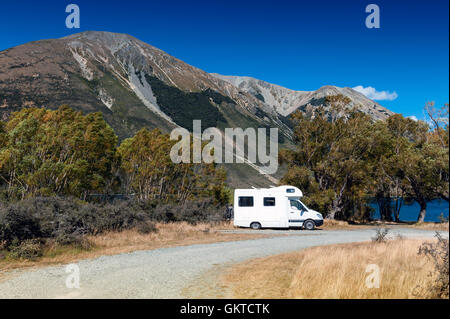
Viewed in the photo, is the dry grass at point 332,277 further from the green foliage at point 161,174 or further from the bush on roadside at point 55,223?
the green foliage at point 161,174

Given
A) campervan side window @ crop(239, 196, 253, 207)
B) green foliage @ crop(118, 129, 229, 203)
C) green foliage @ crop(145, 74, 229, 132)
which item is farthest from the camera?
green foliage @ crop(145, 74, 229, 132)

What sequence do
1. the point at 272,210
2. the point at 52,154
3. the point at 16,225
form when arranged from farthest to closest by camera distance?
the point at 52,154
the point at 272,210
the point at 16,225

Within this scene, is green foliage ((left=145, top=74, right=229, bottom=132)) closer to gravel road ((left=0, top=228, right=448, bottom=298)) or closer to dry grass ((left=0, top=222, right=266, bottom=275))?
dry grass ((left=0, top=222, right=266, bottom=275))

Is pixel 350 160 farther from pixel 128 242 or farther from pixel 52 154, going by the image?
pixel 52 154

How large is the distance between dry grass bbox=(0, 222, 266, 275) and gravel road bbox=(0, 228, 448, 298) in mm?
835

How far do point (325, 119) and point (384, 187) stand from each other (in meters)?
11.0

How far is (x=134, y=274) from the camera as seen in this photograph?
29.1ft

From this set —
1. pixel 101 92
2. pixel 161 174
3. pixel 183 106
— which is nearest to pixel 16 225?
pixel 161 174

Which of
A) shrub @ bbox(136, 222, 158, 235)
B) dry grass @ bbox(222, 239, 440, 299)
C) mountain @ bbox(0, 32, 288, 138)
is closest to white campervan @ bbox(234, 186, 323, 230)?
shrub @ bbox(136, 222, 158, 235)

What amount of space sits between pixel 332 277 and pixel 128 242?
31.9ft

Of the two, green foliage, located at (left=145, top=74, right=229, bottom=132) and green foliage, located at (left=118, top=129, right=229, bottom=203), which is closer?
green foliage, located at (left=118, top=129, right=229, bottom=203)

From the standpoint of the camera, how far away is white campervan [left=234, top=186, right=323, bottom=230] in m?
22.8

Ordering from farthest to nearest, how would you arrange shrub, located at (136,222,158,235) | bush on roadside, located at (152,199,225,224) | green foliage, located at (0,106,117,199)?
green foliage, located at (0,106,117,199) < bush on roadside, located at (152,199,225,224) < shrub, located at (136,222,158,235)
